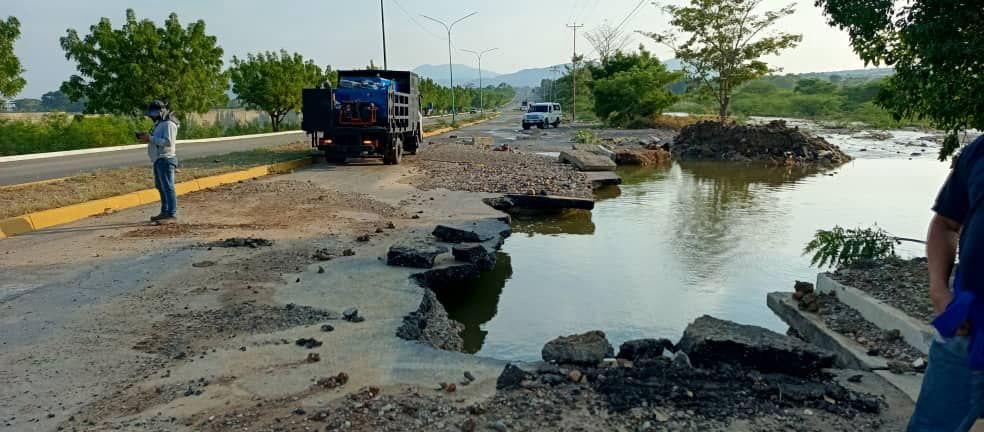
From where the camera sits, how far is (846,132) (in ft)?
142

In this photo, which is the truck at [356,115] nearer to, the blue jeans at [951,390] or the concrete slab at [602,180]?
the concrete slab at [602,180]

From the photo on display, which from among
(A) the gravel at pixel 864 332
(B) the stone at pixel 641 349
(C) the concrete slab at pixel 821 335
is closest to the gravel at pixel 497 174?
(C) the concrete slab at pixel 821 335

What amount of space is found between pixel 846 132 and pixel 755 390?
45.7 meters

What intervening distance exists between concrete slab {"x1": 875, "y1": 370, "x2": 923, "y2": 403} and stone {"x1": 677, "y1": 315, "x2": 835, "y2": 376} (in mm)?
339

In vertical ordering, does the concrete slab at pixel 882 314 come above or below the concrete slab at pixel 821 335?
above

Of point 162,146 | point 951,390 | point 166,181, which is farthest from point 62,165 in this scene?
point 951,390

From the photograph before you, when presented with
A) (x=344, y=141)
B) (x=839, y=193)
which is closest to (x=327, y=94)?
(x=344, y=141)

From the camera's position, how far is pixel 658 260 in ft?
28.2

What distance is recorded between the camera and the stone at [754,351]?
4.12 m

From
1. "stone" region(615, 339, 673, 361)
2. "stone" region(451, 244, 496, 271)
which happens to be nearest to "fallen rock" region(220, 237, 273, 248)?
"stone" region(451, 244, 496, 271)

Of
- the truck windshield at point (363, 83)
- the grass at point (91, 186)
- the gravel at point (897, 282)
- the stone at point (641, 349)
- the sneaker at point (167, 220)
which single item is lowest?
the stone at point (641, 349)

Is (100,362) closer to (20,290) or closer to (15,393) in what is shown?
(15,393)

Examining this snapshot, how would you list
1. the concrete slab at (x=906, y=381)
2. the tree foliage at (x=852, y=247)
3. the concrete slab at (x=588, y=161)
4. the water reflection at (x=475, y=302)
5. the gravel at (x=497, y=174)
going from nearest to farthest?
the concrete slab at (x=906, y=381) < the water reflection at (x=475, y=302) < the tree foliage at (x=852, y=247) < the gravel at (x=497, y=174) < the concrete slab at (x=588, y=161)

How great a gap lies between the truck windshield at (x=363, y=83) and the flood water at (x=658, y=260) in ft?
22.5
